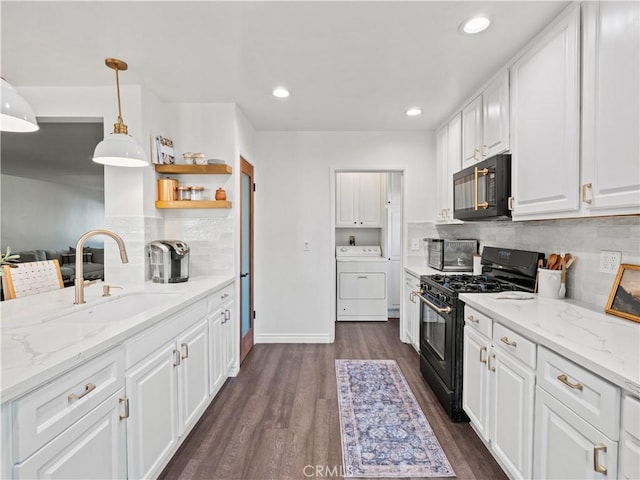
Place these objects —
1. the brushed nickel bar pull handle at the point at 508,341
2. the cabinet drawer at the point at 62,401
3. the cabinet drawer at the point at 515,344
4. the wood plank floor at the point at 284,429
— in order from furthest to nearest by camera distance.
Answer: the wood plank floor at the point at 284,429
the brushed nickel bar pull handle at the point at 508,341
the cabinet drawer at the point at 515,344
the cabinet drawer at the point at 62,401

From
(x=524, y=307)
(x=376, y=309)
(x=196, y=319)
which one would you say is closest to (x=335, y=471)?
(x=196, y=319)

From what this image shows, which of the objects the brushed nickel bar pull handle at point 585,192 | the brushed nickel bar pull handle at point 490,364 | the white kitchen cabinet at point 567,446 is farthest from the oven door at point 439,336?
the brushed nickel bar pull handle at point 585,192

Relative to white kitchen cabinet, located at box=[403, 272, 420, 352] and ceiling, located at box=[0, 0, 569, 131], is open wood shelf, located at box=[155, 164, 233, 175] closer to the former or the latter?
ceiling, located at box=[0, 0, 569, 131]

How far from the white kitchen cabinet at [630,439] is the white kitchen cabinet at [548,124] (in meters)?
0.94

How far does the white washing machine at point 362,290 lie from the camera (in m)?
4.47

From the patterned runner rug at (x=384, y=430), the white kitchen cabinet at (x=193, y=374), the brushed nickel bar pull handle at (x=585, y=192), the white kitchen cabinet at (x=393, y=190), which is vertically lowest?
the patterned runner rug at (x=384, y=430)

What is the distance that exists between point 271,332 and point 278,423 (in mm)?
1532

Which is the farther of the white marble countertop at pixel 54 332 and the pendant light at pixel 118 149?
the pendant light at pixel 118 149

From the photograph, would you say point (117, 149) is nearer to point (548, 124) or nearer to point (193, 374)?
point (193, 374)

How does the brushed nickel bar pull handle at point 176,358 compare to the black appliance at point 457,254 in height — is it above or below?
below

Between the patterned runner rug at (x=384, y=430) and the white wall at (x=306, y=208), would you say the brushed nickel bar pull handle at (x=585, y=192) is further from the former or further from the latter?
the white wall at (x=306, y=208)

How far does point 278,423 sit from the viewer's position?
2.12 m

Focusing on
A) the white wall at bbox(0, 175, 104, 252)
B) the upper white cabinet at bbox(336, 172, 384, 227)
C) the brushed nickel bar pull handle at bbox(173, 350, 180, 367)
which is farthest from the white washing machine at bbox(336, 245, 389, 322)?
the white wall at bbox(0, 175, 104, 252)

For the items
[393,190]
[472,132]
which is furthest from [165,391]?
[393,190]
